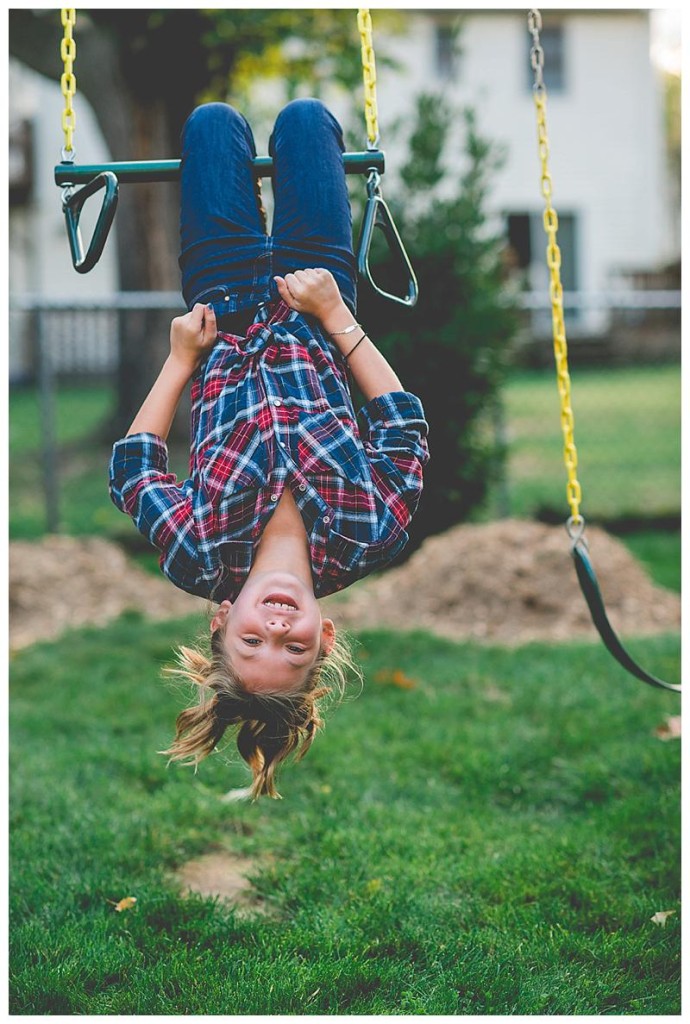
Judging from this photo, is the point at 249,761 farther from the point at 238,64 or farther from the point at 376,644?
the point at 238,64

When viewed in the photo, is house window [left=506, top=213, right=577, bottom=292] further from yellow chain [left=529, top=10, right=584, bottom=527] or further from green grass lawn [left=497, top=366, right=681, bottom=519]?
yellow chain [left=529, top=10, right=584, bottom=527]

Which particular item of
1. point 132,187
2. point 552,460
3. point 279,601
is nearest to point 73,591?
point 132,187

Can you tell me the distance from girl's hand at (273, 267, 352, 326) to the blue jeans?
0.41 feet

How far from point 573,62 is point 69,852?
60.8ft

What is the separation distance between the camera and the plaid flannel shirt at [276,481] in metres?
2.98

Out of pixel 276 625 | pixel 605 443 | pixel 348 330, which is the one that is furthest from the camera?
pixel 605 443

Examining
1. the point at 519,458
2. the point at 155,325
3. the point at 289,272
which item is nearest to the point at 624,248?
the point at 519,458

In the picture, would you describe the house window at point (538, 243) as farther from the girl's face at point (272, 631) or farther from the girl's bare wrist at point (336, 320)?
the girl's face at point (272, 631)

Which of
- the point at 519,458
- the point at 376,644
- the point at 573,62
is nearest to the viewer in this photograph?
the point at 376,644

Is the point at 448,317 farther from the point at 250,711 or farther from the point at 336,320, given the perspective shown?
the point at 250,711

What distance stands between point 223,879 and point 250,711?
981mm

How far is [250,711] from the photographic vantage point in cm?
303

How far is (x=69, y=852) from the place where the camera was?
3836mm

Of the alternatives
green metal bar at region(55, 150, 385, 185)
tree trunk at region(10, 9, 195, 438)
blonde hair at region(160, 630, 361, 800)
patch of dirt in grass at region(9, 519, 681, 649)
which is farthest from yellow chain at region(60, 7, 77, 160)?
tree trunk at region(10, 9, 195, 438)
